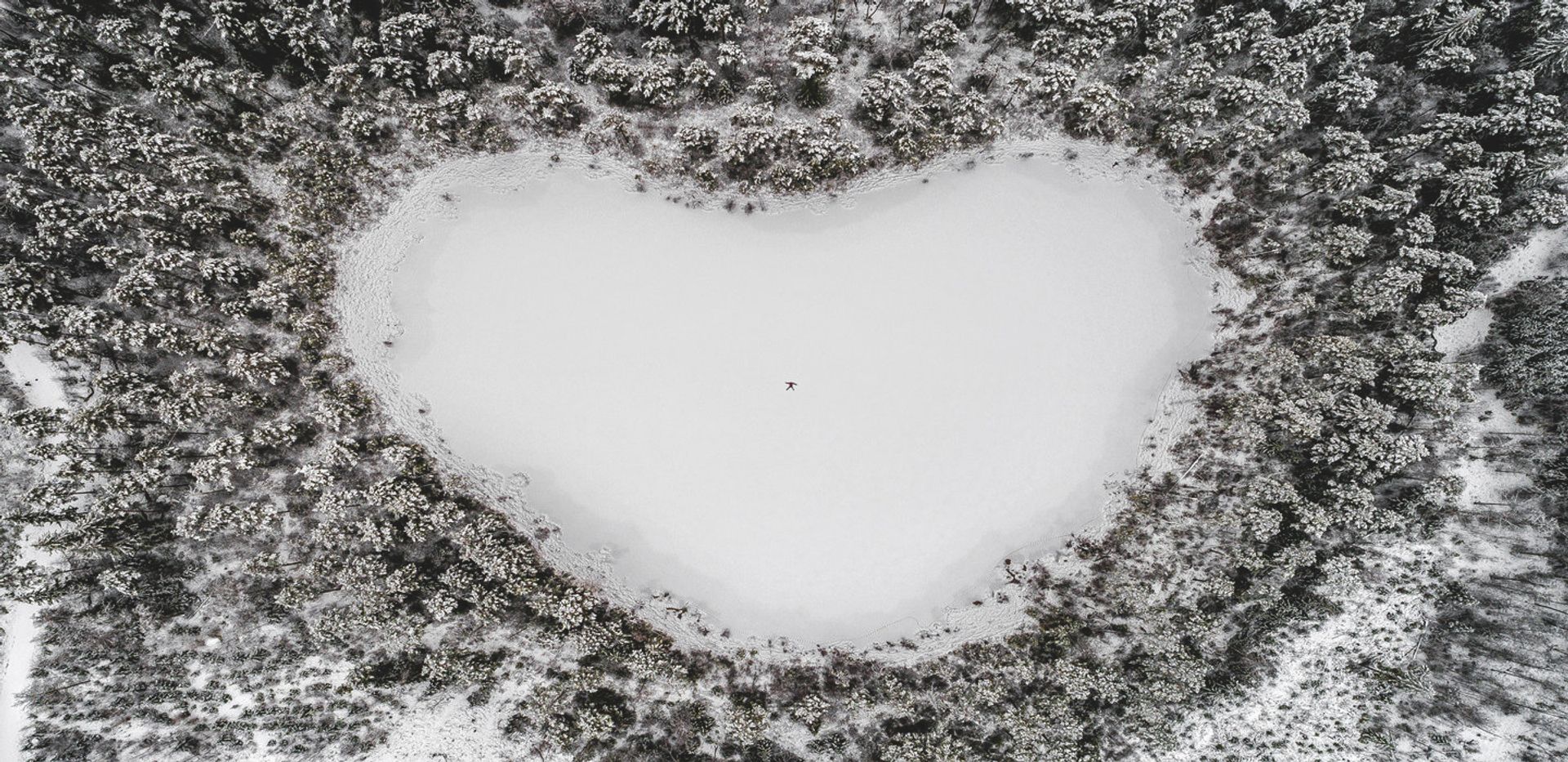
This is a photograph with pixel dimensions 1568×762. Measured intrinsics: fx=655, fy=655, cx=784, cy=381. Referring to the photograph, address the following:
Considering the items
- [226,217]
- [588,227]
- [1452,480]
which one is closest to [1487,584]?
[1452,480]

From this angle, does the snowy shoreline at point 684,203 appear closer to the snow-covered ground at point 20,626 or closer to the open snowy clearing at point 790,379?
the open snowy clearing at point 790,379

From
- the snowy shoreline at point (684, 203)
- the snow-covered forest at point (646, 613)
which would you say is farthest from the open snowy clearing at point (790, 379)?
the snow-covered forest at point (646, 613)

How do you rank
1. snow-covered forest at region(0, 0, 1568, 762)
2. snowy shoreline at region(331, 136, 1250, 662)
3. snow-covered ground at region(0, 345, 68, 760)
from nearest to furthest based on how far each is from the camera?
snow-covered ground at region(0, 345, 68, 760) < snow-covered forest at region(0, 0, 1568, 762) < snowy shoreline at region(331, 136, 1250, 662)

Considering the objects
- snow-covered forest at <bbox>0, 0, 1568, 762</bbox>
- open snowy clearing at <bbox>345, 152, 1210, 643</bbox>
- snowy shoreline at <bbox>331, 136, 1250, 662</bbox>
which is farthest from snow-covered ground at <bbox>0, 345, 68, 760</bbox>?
open snowy clearing at <bbox>345, 152, 1210, 643</bbox>

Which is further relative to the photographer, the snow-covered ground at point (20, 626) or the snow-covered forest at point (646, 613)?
the snow-covered forest at point (646, 613)

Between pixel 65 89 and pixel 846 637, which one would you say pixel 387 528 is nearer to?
pixel 846 637

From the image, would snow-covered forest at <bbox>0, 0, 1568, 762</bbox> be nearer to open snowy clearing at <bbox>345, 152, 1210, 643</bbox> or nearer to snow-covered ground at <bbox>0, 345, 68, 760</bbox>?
snow-covered ground at <bbox>0, 345, 68, 760</bbox>

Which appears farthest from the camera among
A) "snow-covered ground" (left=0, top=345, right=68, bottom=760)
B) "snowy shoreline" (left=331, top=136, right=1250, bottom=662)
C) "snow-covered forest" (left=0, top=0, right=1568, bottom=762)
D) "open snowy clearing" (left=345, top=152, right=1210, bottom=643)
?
"open snowy clearing" (left=345, top=152, right=1210, bottom=643)
